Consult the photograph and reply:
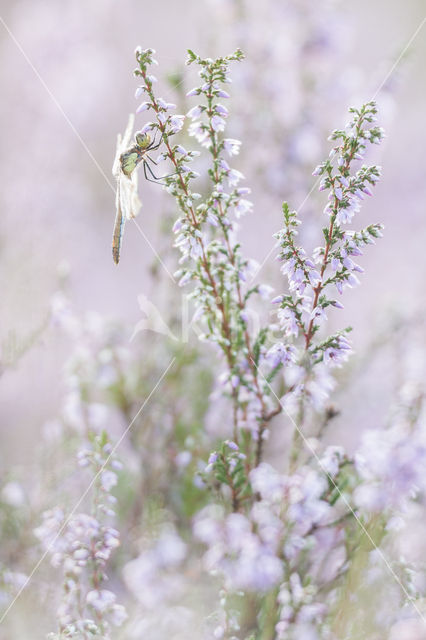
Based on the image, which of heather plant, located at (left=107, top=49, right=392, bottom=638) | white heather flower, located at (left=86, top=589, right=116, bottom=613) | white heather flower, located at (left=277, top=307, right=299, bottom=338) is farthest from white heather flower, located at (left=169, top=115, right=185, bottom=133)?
white heather flower, located at (left=86, top=589, right=116, bottom=613)

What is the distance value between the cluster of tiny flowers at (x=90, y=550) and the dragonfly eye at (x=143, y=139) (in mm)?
675

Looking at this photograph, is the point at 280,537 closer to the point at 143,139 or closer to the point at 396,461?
the point at 396,461

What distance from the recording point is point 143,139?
1.30 m

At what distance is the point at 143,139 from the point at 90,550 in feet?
3.11

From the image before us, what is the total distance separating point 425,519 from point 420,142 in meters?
2.48

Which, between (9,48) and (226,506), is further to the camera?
(9,48)

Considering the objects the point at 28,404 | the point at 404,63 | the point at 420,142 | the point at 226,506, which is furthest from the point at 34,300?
the point at 420,142

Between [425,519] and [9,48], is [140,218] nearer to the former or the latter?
[9,48]

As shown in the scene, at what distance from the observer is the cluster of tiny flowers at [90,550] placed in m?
1.30

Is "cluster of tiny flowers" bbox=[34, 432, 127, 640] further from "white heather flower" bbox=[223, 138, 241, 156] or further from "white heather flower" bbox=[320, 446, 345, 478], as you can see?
"white heather flower" bbox=[223, 138, 241, 156]

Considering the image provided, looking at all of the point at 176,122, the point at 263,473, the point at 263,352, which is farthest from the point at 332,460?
the point at 176,122

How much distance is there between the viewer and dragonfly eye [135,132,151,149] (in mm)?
1276

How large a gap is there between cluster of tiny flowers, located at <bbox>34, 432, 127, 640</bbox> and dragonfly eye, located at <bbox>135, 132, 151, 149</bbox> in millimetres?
675

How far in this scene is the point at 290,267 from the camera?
46.7 inches
